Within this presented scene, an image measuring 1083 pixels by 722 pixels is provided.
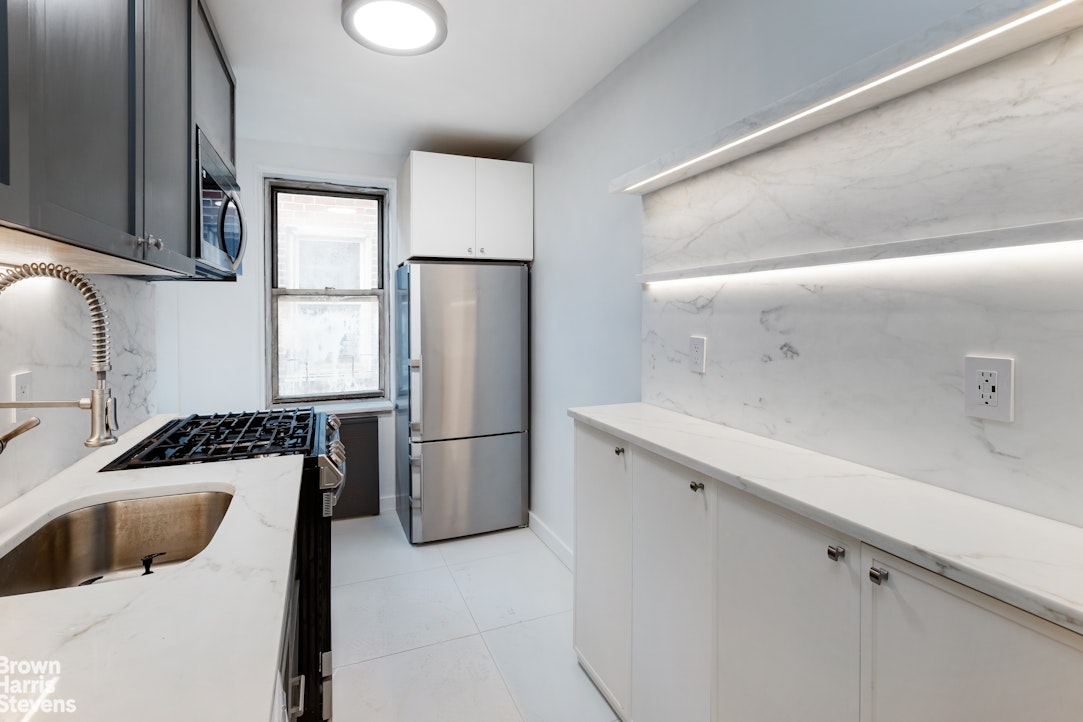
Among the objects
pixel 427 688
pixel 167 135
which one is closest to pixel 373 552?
pixel 427 688

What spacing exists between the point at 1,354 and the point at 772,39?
2244mm

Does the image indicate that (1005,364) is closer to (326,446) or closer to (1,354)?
(326,446)

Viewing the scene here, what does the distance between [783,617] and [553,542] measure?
2.08 m

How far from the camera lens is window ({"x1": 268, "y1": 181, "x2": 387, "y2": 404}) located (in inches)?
142

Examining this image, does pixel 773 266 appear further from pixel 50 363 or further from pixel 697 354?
pixel 50 363

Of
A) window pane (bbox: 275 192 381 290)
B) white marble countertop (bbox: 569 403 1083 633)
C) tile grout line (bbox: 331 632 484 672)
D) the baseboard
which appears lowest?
tile grout line (bbox: 331 632 484 672)

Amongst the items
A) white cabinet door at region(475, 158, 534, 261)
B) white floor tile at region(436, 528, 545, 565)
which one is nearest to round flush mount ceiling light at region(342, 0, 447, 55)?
white cabinet door at region(475, 158, 534, 261)

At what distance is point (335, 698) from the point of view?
6.21 ft

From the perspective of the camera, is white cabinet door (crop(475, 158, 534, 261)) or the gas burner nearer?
the gas burner

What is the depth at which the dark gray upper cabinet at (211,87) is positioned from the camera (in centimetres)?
176

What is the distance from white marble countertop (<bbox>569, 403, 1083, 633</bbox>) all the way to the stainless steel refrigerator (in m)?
1.84

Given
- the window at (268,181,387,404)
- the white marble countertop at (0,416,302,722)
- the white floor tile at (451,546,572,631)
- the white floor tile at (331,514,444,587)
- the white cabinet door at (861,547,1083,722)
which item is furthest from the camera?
the window at (268,181,387,404)

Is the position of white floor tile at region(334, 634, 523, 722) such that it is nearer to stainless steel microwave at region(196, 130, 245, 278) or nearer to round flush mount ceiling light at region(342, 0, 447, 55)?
stainless steel microwave at region(196, 130, 245, 278)

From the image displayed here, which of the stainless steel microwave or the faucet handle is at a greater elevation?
the stainless steel microwave
